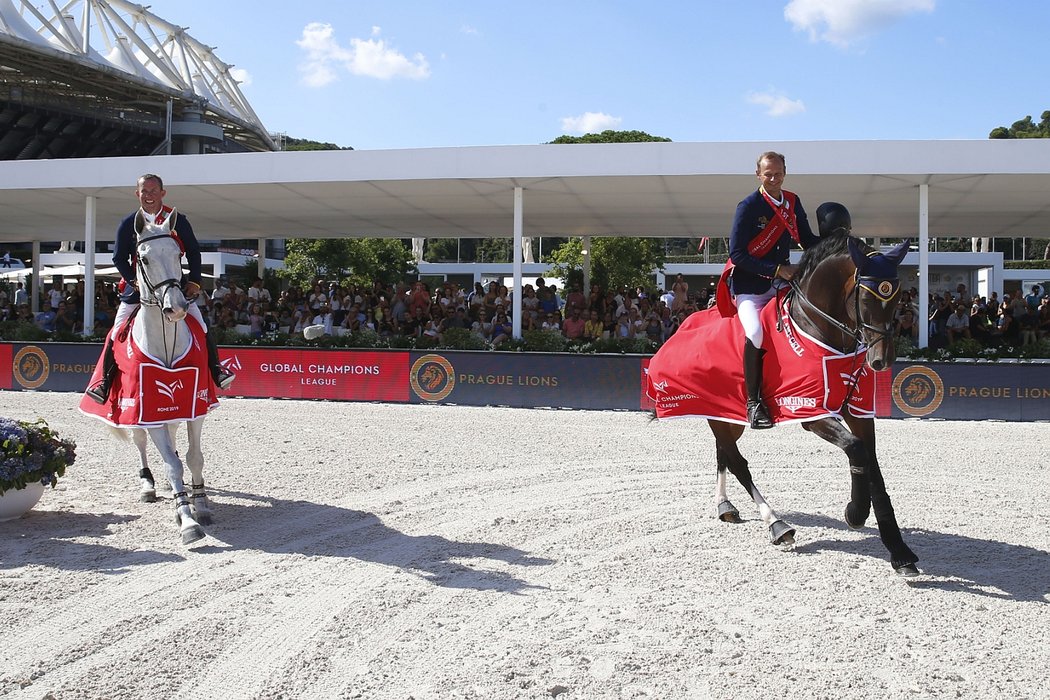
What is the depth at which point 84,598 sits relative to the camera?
4230 millimetres

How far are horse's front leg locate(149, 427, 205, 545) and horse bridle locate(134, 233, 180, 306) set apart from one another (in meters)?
0.90

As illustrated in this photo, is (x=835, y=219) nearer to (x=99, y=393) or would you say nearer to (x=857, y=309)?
(x=857, y=309)

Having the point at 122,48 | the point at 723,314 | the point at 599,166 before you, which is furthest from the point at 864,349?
the point at 122,48

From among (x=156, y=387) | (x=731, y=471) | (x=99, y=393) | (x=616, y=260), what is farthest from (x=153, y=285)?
(x=616, y=260)

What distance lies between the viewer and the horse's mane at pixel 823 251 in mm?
4891

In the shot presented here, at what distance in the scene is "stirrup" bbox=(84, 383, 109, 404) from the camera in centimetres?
607

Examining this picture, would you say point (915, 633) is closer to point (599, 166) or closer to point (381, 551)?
point (381, 551)

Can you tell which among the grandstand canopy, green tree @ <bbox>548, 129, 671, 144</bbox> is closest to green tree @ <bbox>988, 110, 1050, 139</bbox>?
green tree @ <bbox>548, 129, 671, 144</bbox>

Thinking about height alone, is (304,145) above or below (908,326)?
above

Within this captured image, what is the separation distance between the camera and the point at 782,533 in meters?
5.11

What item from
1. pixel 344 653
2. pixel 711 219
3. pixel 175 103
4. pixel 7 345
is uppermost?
pixel 175 103

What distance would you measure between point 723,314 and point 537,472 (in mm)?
2727

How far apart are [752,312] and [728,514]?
1489 millimetres

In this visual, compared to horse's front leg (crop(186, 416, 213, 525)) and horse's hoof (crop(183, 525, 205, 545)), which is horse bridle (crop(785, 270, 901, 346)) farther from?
horse's front leg (crop(186, 416, 213, 525))
